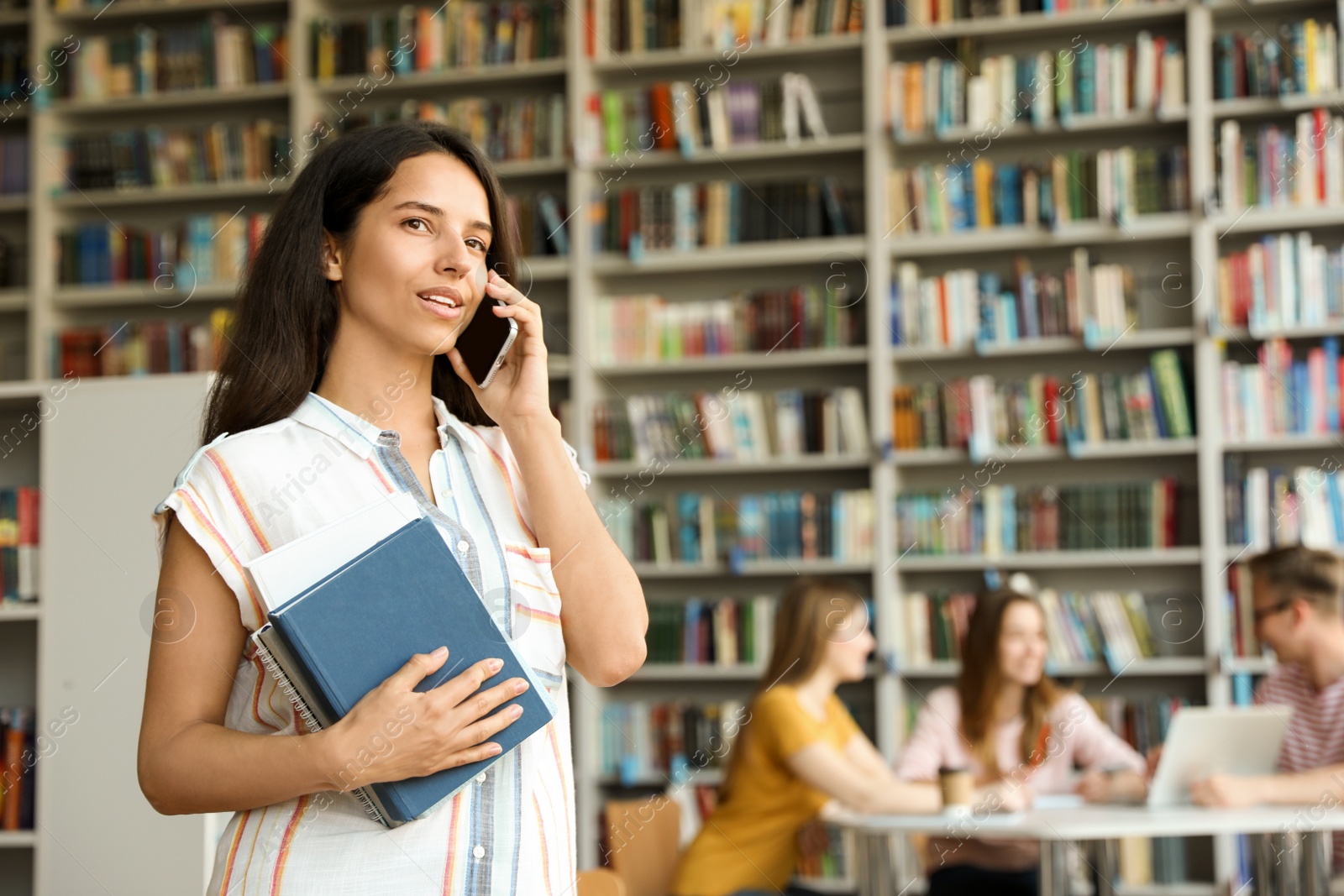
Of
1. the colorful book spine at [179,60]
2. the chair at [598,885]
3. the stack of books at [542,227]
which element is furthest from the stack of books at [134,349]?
the chair at [598,885]

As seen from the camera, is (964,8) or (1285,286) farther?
(964,8)

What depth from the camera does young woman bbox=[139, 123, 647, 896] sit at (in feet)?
3.13

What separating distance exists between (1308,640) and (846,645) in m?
1.16

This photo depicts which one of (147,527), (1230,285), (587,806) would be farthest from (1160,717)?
(147,527)

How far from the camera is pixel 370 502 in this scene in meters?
1.06

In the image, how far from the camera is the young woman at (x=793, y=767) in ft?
10.4

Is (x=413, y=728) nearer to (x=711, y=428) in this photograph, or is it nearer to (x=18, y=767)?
(x=18, y=767)

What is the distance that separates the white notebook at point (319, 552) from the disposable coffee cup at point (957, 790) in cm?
231

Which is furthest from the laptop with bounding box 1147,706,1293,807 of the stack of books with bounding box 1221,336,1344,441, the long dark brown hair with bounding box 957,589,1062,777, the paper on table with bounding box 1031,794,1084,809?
the stack of books with bounding box 1221,336,1344,441

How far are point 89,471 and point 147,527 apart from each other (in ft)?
0.68

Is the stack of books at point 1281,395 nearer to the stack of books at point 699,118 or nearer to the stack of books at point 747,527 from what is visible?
the stack of books at point 747,527

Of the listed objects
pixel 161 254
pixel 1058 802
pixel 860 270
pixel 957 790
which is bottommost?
pixel 1058 802

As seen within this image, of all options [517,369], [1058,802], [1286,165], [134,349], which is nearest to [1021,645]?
[1058,802]

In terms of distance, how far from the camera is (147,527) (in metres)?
2.52
